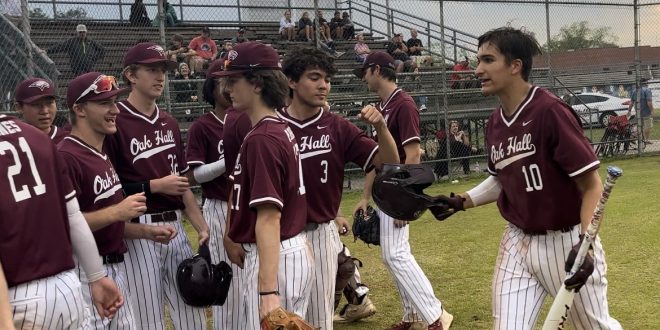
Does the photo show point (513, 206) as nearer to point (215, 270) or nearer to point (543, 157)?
point (543, 157)

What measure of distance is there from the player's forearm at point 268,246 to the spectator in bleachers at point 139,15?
12282 millimetres

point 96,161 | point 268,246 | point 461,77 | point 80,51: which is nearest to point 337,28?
point 461,77

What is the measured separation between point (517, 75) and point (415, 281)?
2.12 meters

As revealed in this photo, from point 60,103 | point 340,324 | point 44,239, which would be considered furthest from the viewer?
point 60,103

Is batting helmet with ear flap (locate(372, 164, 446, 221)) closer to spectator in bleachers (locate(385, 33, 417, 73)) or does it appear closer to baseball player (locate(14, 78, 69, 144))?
baseball player (locate(14, 78, 69, 144))

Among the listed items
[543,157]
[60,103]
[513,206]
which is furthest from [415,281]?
[60,103]

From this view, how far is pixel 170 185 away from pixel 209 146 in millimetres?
1016

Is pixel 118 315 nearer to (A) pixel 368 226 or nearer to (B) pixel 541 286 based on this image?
(A) pixel 368 226

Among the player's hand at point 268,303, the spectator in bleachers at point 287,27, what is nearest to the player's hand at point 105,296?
the player's hand at point 268,303

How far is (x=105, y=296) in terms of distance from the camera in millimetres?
3121

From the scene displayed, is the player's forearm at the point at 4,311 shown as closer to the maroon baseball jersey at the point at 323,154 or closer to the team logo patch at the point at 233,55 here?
the team logo patch at the point at 233,55

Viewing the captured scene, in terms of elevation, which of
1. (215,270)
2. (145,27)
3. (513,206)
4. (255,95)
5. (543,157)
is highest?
(145,27)

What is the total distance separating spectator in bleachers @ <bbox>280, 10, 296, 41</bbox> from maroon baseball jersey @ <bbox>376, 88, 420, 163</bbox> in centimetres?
1144

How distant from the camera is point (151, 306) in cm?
423
